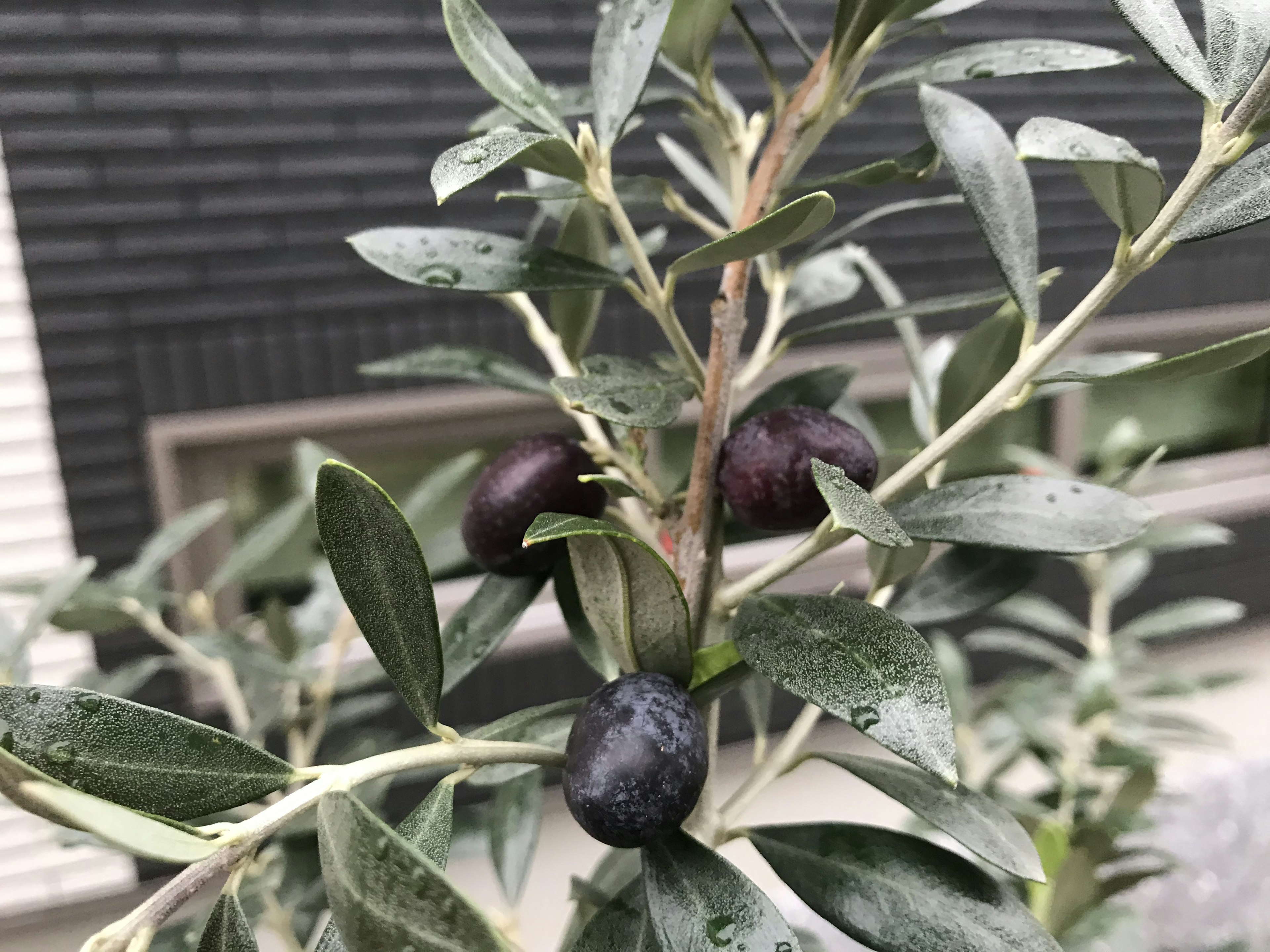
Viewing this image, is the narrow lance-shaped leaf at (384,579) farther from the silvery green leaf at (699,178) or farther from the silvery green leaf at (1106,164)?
the silvery green leaf at (699,178)

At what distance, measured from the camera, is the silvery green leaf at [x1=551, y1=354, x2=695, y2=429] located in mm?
230

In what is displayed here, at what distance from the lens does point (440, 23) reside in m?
1.13

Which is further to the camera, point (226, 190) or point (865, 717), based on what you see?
point (226, 190)

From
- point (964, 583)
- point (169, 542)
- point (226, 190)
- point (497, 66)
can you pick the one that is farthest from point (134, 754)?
point (226, 190)

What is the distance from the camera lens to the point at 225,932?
0.19m

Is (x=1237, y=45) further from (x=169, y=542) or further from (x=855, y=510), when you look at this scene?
(x=169, y=542)

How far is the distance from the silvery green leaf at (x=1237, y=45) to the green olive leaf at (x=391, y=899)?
0.29 meters

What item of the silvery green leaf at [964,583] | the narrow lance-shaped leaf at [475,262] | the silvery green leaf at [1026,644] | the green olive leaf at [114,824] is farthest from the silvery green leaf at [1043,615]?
the green olive leaf at [114,824]

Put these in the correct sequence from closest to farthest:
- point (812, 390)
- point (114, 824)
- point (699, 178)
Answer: point (114, 824), point (812, 390), point (699, 178)

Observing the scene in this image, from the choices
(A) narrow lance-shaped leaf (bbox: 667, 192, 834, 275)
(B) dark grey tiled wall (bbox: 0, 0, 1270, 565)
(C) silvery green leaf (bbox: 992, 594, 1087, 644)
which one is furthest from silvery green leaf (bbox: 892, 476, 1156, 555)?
(B) dark grey tiled wall (bbox: 0, 0, 1270, 565)

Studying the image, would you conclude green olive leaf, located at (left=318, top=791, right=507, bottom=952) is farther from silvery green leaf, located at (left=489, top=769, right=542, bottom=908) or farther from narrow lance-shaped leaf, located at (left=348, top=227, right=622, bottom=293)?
silvery green leaf, located at (left=489, top=769, right=542, bottom=908)

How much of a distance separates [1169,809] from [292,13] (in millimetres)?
1619

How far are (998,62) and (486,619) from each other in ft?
1.02

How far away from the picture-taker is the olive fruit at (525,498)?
29 centimetres
